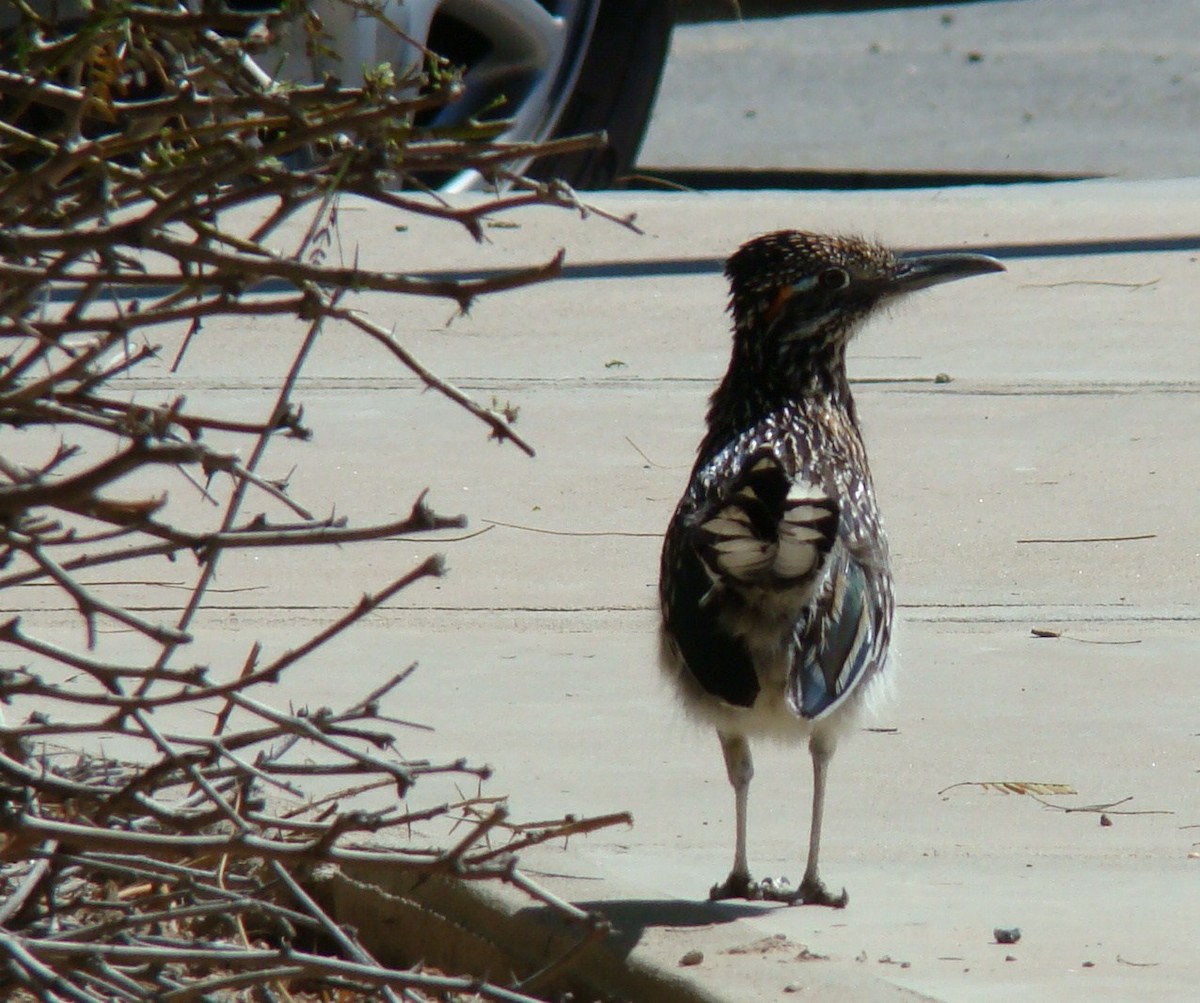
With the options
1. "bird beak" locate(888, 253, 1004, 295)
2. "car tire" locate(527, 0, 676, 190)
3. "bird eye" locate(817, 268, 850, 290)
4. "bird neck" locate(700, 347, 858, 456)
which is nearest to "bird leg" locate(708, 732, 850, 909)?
"bird neck" locate(700, 347, 858, 456)

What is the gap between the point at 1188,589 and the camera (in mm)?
6871

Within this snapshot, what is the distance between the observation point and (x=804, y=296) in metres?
5.69

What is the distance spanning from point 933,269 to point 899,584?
124 cm

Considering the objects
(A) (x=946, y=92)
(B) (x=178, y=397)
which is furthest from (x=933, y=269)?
(A) (x=946, y=92)

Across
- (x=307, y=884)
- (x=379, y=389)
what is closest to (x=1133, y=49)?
(x=379, y=389)

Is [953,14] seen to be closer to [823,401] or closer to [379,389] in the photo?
[379,389]

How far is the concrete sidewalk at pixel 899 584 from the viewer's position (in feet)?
14.5

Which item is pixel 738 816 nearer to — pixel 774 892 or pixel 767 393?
pixel 774 892

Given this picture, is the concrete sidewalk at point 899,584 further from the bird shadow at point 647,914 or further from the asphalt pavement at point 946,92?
the asphalt pavement at point 946,92

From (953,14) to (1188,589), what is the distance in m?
18.7

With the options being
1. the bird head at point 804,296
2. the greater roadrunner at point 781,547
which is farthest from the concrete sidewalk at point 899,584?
the bird head at point 804,296

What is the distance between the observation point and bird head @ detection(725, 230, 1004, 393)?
5.61 m

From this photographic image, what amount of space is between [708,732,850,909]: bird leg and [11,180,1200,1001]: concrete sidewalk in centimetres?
8

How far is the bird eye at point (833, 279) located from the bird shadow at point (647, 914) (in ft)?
6.01
